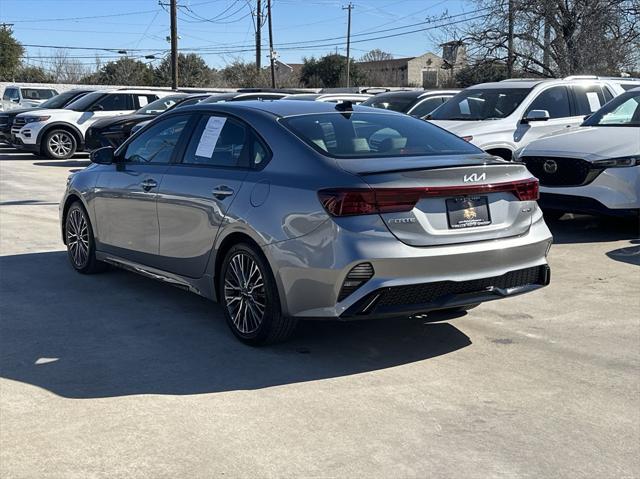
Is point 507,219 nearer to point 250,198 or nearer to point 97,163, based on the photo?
point 250,198

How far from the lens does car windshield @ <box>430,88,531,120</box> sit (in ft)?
38.1

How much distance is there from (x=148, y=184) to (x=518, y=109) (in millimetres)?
6712

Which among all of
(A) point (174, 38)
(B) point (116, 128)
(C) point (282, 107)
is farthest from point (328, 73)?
(C) point (282, 107)

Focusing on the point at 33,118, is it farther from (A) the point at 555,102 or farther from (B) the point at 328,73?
(B) the point at 328,73

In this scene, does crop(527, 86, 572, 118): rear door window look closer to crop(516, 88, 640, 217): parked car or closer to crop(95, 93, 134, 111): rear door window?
crop(516, 88, 640, 217): parked car

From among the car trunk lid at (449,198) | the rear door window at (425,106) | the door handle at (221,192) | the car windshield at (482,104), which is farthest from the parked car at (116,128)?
the car trunk lid at (449,198)

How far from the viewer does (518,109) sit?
11.4 meters

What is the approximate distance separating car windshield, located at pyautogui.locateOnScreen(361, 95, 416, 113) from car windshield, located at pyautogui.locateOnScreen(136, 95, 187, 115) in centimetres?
672

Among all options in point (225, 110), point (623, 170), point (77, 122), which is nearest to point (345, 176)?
point (225, 110)

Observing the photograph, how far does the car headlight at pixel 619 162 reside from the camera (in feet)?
29.9

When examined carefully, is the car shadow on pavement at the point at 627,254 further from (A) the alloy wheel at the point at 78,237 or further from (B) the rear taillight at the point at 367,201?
(A) the alloy wheel at the point at 78,237

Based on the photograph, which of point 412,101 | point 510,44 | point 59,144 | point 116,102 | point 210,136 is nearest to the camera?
point 210,136

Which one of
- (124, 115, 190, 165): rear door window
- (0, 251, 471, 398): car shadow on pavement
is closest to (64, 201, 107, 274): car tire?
(0, 251, 471, 398): car shadow on pavement

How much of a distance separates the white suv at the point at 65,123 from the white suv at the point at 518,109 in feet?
36.6
